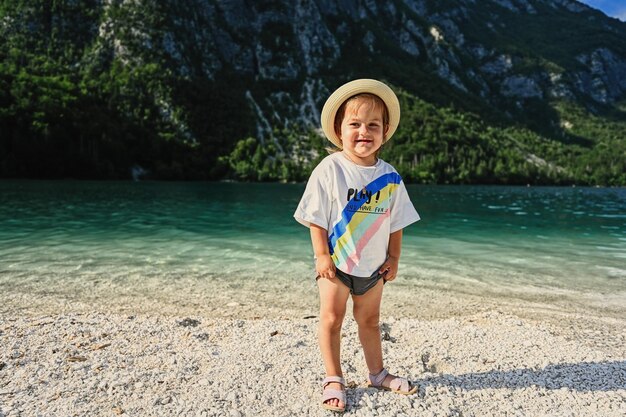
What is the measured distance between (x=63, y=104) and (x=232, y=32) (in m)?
109

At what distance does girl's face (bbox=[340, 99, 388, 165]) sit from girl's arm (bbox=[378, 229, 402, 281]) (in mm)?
817

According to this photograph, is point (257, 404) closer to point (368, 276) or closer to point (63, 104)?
point (368, 276)

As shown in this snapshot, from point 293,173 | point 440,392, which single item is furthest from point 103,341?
point 293,173

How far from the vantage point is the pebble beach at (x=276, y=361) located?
3354mm

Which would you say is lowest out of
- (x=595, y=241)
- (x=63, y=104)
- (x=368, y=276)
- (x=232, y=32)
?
(x=595, y=241)

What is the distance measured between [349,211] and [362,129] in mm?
751

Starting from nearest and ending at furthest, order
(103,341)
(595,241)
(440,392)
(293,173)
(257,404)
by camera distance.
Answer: (257,404) → (440,392) → (103,341) → (595,241) → (293,173)

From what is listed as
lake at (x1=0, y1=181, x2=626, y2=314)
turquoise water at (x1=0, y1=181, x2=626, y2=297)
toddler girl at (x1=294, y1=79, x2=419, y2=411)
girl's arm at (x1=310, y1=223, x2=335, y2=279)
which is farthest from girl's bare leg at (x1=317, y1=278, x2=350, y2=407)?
turquoise water at (x1=0, y1=181, x2=626, y2=297)

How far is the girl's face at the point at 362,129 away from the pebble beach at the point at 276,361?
226 cm

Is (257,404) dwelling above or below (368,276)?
below

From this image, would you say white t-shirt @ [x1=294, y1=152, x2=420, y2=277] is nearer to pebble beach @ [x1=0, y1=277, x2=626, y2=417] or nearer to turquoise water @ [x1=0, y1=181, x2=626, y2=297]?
pebble beach @ [x1=0, y1=277, x2=626, y2=417]

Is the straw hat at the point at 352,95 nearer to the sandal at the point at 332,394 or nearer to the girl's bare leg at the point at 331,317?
the girl's bare leg at the point at 331,317

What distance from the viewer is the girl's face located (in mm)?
3496

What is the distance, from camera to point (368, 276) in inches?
136
